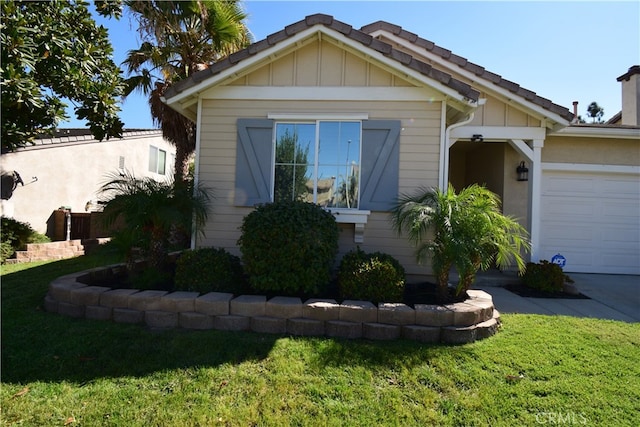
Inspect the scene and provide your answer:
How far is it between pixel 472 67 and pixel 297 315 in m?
6.24

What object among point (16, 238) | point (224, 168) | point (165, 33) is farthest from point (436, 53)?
point (16, 238)

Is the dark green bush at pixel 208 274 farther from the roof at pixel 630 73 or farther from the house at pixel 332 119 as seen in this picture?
the roof at pixel 630 73

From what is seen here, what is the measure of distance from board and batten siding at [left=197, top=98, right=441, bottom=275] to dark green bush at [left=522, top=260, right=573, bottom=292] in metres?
2.24

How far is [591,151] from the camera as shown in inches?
305

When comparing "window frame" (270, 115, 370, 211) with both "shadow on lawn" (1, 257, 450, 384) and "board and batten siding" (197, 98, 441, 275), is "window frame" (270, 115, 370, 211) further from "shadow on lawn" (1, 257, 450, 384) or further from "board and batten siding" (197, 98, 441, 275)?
"shadow on lawn" (1, 257, 450, 384)

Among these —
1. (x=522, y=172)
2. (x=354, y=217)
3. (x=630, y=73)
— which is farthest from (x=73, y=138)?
(x=630, y=73)

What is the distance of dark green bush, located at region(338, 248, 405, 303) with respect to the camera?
4340mm

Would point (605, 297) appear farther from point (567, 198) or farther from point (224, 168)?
point (224, 168)

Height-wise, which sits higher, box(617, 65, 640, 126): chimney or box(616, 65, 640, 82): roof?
box(616, 65, 640, 82): roof

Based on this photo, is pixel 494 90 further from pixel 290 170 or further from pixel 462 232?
pixel 290 170

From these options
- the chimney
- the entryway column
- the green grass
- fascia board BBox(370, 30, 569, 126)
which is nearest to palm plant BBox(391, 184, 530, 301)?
the green grass

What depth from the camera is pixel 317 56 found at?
19.2 feet

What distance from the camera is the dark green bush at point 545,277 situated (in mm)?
6086

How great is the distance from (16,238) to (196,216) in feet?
22.1
